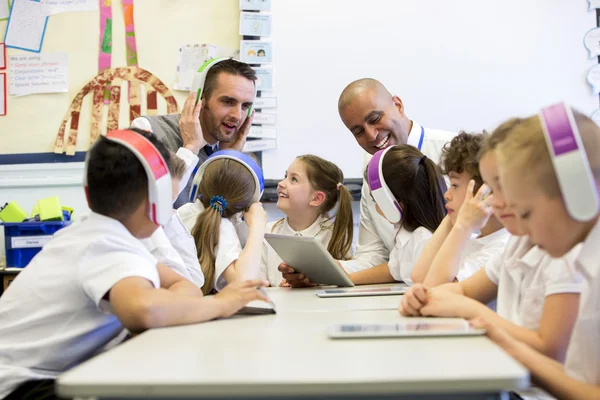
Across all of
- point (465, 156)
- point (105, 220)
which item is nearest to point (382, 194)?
point (465, 156)

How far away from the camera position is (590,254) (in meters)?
1.00

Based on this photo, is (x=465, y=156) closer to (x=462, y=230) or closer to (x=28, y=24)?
(x=462, y=230)

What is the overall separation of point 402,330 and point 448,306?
0.31 meters

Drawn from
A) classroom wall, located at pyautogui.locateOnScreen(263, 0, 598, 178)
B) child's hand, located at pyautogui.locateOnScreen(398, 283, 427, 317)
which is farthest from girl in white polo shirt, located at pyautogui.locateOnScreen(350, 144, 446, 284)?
classroom wall, located at pyautogui.locateOnScreen(263, 0, 598, 178)

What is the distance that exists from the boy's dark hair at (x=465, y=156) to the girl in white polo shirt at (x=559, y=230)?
2.70 feet

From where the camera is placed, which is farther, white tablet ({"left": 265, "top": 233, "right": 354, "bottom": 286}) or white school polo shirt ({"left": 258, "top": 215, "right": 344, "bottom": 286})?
white school polo shirt ({"left": 258, "top": 215, "right": 344, "bottom": 286})

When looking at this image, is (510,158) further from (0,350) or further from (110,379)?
(0,350)

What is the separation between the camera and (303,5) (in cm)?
361

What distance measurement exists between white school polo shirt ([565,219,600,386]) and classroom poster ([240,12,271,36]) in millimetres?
2839

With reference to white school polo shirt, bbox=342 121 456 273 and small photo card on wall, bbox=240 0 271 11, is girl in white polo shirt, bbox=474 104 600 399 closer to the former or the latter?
white school polo shirt, bbox=342 121 456 273

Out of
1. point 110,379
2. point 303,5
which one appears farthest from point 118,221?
point 303,5

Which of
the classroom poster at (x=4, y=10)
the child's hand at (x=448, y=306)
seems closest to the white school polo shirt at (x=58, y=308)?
the child's hand at (x=448, y=306)

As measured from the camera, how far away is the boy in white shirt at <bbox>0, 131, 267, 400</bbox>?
1207mm

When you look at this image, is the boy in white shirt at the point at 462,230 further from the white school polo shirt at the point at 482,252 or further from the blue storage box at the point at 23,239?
the blue storage box at the point at 23,239
